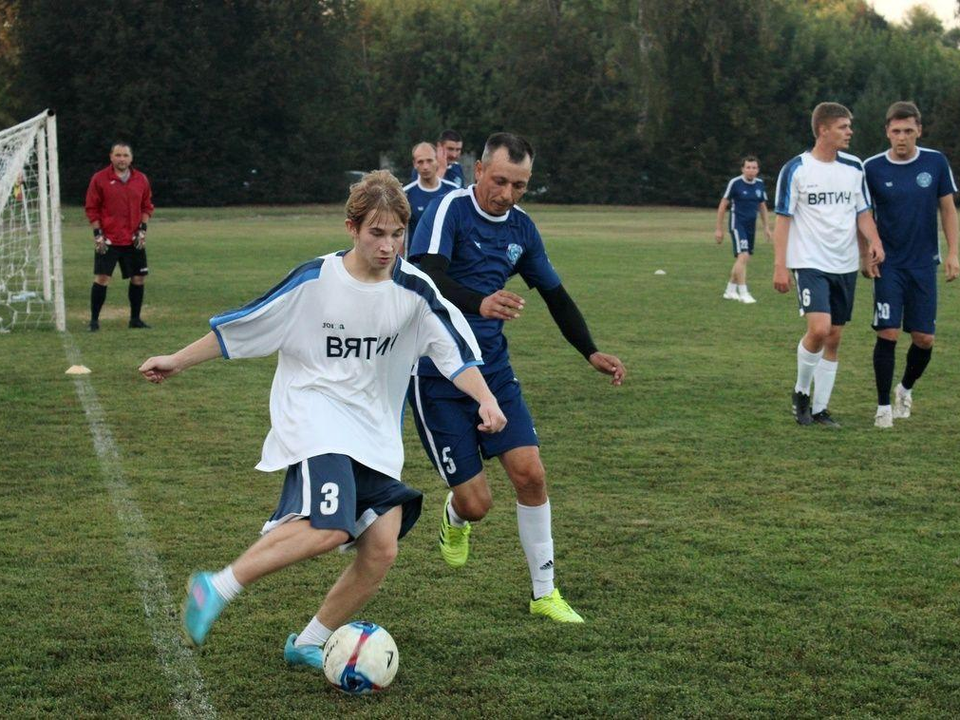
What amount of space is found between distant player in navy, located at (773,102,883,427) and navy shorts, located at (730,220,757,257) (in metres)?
8.88

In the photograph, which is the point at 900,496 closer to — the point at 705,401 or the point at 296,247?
the point at 705,401

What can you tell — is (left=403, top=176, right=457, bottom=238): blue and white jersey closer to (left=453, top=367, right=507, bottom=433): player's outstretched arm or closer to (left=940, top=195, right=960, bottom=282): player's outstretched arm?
(left=940, top=195, right=960, bottom=282): player's outstretched arm

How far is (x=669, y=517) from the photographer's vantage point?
6.53m

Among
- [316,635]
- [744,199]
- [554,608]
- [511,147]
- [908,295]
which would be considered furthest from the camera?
[744,199]

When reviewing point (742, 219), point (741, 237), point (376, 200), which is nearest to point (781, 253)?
point (376, 200)

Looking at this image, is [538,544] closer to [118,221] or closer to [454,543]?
[454,543]

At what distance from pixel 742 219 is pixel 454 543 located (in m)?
13.7

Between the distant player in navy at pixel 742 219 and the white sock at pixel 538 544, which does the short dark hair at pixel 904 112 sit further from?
the distant player in navy at pixel 742 219

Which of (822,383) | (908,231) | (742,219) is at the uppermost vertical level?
(908,231)

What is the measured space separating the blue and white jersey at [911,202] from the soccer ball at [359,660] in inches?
227

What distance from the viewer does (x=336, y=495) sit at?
4.11 meters

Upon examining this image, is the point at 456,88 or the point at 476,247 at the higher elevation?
the point at 456,88

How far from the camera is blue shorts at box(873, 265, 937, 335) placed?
29.1 ft

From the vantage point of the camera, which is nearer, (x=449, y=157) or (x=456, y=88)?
(x=449, y=157)
